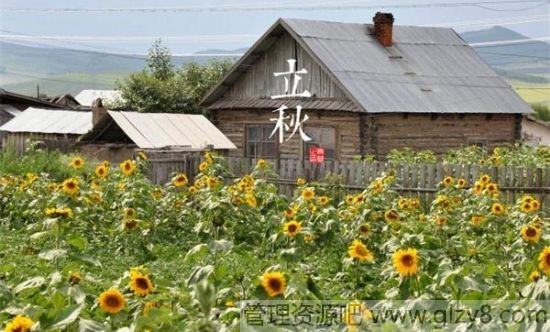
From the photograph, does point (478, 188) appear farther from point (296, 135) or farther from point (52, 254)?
point (296, 135)

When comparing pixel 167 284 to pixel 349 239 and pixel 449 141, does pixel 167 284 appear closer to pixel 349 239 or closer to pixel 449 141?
pixel 349 239

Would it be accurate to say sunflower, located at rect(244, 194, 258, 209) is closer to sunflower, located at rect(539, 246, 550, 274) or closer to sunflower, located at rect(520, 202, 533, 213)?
sunflower, located at rect(520, 202, 533, 213)

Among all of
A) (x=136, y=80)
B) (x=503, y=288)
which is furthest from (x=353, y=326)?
(x=136, y=80)

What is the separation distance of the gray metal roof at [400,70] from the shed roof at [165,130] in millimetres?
2779

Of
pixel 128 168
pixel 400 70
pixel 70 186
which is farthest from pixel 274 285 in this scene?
pixel 400 70

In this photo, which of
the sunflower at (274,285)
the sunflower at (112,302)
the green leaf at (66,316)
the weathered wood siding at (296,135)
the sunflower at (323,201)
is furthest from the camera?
the weathered wood siding at (296,135)

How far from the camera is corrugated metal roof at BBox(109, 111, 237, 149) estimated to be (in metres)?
21.2

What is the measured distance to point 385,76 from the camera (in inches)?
953

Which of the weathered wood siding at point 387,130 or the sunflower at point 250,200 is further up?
the weathered wood siding at point 387,130

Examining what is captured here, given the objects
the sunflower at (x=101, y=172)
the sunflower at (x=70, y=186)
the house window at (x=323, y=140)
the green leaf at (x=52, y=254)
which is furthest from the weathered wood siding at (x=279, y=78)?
the green leaf at (x=52, y=254)

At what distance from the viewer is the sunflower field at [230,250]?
12.8ft

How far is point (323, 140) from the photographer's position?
24.2 m

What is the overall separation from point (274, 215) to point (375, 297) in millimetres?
4988

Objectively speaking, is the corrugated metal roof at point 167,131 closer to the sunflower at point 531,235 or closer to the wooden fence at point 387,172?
the wooden fence at point 387,172
